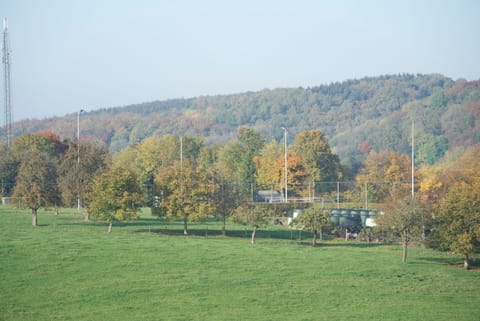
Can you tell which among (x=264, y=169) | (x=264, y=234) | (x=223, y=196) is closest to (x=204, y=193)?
(x=223, y=196)

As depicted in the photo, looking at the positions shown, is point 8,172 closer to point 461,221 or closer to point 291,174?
point 291,174

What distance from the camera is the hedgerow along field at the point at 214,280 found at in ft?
110

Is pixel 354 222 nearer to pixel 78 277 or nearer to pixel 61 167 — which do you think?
pixel 61 167

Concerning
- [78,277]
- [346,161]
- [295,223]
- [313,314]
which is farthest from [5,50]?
[346,161]

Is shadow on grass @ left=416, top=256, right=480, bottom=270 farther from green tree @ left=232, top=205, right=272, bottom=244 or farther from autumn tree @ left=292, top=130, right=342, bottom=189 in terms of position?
autumn tree @ left=292, top=130, right=342, bottom=189

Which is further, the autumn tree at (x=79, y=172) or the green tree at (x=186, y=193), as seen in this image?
the autumn tree at (x=79, y=172)

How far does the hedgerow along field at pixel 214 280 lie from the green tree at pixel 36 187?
331 centimetres

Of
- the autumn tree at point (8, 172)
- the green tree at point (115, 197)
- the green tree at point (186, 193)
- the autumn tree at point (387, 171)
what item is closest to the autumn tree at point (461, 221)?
the green tree at point (186, 193)

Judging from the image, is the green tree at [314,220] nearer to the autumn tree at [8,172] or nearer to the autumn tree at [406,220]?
the autumn tree at [406,220]

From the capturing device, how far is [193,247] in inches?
1924

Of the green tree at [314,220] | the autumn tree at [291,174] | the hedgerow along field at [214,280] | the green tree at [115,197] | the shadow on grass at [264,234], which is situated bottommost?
the hedgerow along field at [214,280]

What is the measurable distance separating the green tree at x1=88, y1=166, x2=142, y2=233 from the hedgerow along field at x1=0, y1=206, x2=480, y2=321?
2089 millimetres

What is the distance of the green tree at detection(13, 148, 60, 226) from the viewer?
5741 cm

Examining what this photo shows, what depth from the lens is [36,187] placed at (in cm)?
5750
